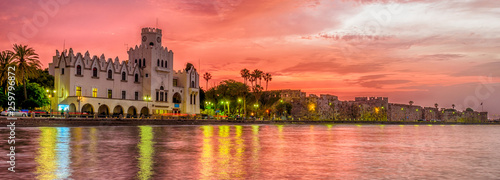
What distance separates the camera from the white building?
7675cm

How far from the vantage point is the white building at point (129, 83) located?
76750 millimetres

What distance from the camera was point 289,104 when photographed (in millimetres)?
175625

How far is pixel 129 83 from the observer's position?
87.8m

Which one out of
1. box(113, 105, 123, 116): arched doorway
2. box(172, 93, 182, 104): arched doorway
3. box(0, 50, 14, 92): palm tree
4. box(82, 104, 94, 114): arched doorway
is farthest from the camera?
box(172, 93, 182, 104): arched doorway

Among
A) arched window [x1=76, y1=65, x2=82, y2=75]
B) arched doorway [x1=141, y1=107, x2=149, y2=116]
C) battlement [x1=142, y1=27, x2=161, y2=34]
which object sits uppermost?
battlement [x1=142, y1=27, x2=161, y2=34]

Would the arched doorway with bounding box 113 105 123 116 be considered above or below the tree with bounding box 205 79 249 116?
below

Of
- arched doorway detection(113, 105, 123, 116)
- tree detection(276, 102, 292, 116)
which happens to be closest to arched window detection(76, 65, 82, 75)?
arched doorway detection(113, 105, 123, 116)

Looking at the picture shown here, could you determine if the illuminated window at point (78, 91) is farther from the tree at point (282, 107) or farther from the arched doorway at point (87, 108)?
the tree at point (282, 107)

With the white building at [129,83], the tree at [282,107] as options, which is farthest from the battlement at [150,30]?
the tree at [282,107]

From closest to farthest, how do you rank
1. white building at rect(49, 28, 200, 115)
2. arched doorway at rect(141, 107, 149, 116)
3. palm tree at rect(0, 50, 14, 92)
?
palm tree at rect(0, 50, 14, 92) → white building at rect(49, 28, 200, 115) → arched doorway at rect(141, 107, 149, 116)

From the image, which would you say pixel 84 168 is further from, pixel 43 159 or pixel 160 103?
pixel 160 103

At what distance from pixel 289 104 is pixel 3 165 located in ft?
533

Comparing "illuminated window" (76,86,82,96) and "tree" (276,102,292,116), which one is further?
"tree" (276,102,292,116)

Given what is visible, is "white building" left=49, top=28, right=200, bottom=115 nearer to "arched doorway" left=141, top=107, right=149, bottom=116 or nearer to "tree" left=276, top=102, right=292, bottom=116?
"arched doorway" left=141, top=107, right=149, bottom=116
